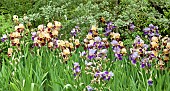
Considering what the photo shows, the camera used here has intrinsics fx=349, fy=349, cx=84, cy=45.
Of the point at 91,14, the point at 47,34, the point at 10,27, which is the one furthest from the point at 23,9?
the point at 47,34

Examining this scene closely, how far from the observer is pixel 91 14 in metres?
4.97

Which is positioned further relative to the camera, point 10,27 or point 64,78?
point 10,27

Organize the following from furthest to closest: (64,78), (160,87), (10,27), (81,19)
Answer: (10,27) < (81,19) < (64,78) < (160,87)

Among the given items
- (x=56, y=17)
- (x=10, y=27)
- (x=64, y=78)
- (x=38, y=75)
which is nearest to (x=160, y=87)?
(x=64, y=78)

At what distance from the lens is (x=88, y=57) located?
3.61m

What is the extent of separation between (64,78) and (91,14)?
5.49ft

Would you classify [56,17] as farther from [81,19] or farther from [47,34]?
[47,34]

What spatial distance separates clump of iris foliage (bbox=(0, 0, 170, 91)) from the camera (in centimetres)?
336

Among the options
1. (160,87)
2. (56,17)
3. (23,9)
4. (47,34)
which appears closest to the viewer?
(160,87)

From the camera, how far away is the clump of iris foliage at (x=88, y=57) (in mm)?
3355

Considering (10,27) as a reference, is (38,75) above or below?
below

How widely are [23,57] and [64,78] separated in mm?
1071

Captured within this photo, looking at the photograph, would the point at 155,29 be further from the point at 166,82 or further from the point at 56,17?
the point at 56,17

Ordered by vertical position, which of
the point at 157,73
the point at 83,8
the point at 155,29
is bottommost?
the point at 157,73
